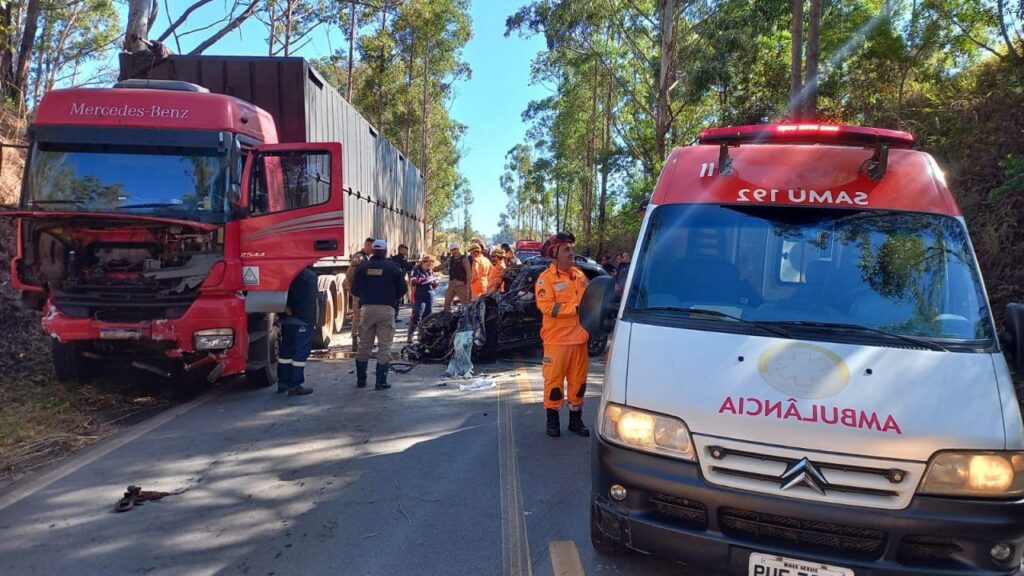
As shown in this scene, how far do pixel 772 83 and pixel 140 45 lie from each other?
17.1 m

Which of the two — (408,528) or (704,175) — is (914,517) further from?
(408,528)

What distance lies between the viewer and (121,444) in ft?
18.1

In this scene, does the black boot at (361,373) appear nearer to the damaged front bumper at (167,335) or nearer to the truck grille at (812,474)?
the damaged front bumper at (167,335)

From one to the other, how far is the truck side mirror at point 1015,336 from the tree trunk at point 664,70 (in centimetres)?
1934

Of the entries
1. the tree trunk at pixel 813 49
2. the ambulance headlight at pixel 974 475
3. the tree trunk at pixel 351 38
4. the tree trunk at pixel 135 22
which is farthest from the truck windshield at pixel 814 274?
the tree trunk at pixel 351 38

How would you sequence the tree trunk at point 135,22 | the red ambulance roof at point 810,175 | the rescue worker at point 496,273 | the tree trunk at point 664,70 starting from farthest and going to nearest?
the tree trunk at point 664,70, the rescue worker at point 496,273, the tree trunk at point 135,22, the red ambulance roof at point 810,175

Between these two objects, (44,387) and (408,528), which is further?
(44,387)

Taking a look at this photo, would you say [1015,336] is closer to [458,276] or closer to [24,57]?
[458,276]

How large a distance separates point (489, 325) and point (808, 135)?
6339 mm

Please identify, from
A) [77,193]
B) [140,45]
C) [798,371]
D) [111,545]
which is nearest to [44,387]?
[77,193]

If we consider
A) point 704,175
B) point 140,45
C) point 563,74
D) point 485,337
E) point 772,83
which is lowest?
point 485,337

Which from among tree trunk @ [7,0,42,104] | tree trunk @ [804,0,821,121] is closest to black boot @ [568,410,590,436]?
tree trunk @ [804,0,821,121]

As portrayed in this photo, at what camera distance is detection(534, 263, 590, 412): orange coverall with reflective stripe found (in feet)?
18.4

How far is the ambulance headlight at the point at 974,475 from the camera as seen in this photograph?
8.26 feet
